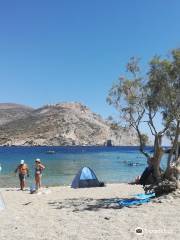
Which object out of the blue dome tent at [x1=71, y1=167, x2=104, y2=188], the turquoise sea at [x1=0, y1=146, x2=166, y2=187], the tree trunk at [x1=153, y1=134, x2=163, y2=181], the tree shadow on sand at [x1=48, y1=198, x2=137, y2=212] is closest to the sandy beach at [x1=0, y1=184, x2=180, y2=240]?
the tree shadow on sand at [x1=48, y1=198, x2=137, y2=212]

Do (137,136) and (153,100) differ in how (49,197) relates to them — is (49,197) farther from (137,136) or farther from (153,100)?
(153,100)

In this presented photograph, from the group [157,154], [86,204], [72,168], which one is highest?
[157,154]

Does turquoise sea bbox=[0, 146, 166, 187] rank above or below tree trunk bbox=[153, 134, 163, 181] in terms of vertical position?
below

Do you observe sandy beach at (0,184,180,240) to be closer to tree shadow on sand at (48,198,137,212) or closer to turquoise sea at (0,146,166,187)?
tree shadow on sand at (48,198,137,212)

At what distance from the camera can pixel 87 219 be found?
42.4 ft

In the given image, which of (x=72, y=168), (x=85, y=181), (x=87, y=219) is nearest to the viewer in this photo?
(x=87, y=219)

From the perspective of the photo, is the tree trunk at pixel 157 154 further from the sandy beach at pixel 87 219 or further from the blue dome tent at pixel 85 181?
the blue dome tent at pixel 85 181

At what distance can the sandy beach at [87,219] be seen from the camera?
10891 mm

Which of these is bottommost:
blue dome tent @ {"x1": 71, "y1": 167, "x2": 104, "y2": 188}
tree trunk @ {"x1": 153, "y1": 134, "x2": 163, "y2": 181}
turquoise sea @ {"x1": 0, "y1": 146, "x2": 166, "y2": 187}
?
turquoise sea @ {"x1": 0, "y1": 146, "x2": 166, "y2": 187}

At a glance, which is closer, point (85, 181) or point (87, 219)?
point (87, 219)

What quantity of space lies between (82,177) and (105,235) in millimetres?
14421

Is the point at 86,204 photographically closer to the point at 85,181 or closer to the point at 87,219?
the point at 87,219

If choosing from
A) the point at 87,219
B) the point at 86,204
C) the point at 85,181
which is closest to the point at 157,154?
the point at 86,204

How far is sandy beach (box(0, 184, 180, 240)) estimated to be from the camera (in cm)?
1089
